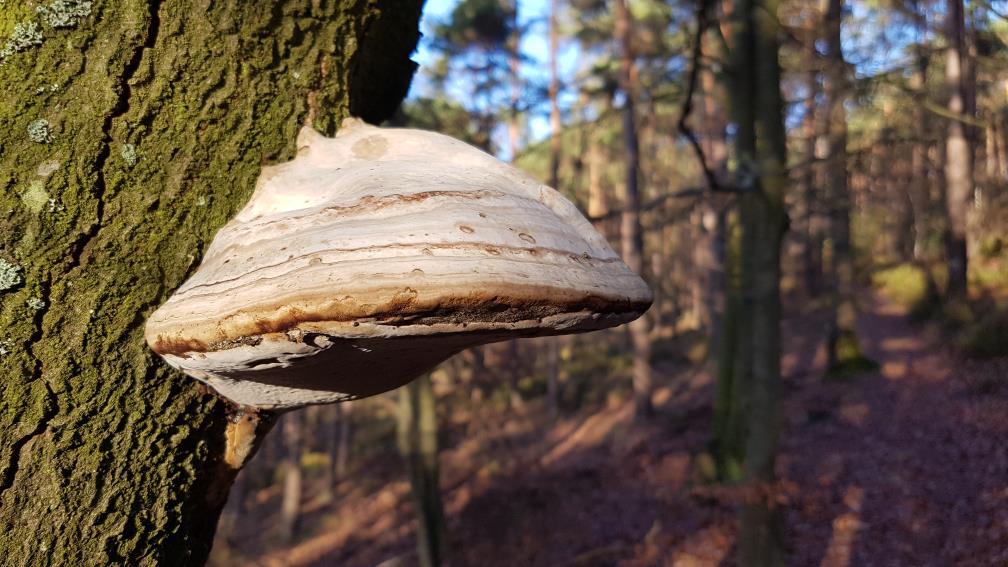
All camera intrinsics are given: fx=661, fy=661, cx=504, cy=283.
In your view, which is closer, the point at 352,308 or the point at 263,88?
the point at 352,308

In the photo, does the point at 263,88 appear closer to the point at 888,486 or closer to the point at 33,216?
the point at 33,216

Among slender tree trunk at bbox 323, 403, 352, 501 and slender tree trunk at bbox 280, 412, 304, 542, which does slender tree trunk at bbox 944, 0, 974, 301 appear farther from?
slender tree trunk at bbox 280, 412, 304, 542

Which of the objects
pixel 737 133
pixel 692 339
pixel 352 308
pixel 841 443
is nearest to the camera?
pixel 352 308

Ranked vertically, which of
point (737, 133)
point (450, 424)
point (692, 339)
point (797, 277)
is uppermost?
point (737, 133)

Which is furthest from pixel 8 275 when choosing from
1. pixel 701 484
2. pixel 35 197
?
pixel 701 484

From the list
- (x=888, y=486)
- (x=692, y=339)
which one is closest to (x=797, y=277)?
(x=692, y=339)

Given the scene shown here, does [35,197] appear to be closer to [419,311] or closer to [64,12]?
[64,12]

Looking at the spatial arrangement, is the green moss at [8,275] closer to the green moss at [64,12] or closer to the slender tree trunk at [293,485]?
the green moss at [64,12]
